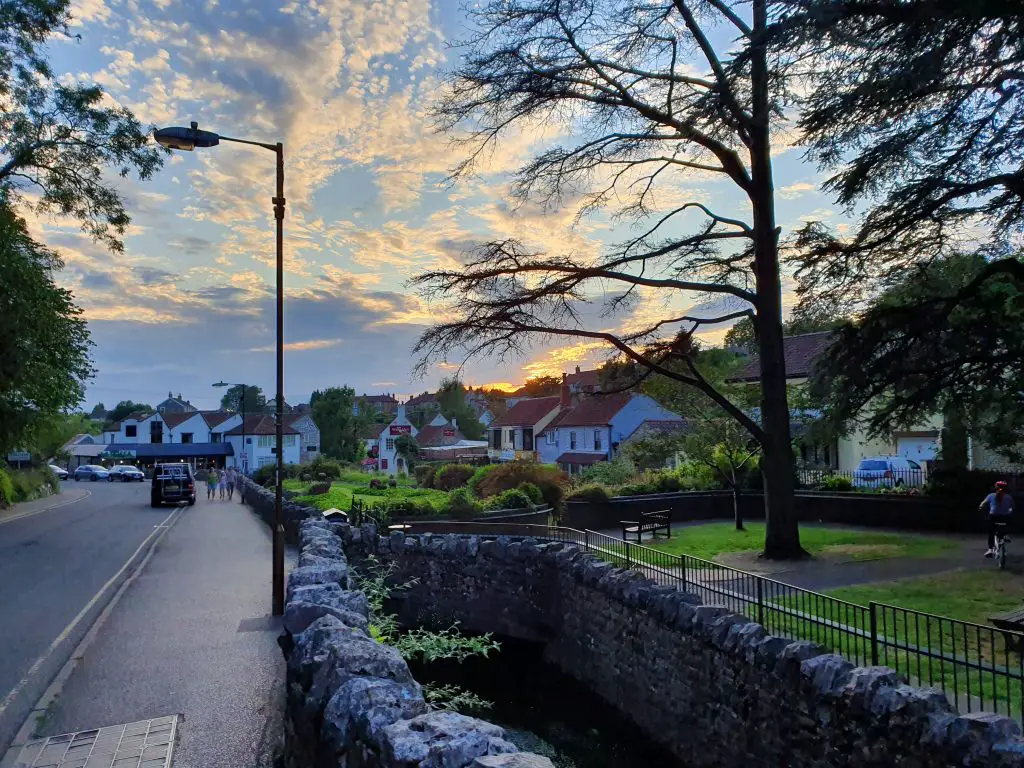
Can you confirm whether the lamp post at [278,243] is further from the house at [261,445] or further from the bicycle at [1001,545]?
the house at [261,445]

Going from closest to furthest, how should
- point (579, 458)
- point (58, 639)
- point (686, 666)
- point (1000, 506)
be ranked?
point (58, 639)
point (686, 666)
point (1000, 506)
point (579, 458)

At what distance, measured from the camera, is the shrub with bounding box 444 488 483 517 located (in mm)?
21047

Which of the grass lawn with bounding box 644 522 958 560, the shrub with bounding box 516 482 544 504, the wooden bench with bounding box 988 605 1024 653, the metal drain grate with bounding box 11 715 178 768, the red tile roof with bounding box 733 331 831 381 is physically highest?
the red tile roof with bounding box 733 331 831 381

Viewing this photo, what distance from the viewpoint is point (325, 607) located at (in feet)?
22.4

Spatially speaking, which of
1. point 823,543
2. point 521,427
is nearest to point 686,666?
point 823,543

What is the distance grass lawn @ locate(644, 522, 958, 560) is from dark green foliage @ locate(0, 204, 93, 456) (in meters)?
19.1

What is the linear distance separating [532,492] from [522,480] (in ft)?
5.75

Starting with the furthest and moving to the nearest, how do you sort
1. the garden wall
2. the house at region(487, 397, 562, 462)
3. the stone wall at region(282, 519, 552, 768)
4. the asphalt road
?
the house at region(487, 397, 562, 462)
the garden wall
the asphalt road
the stone wall at region(282, 519, 552, 768)

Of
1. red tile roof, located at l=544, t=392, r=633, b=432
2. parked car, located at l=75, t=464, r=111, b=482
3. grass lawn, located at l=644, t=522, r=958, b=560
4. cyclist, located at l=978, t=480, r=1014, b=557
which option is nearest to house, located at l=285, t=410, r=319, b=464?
parked car, located at l=75, t=464, r=111, b=482

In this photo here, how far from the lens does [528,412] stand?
212 feet

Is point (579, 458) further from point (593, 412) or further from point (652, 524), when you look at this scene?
point (652, 524)

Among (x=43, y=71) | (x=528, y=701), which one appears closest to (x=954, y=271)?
(x=528, y=701)

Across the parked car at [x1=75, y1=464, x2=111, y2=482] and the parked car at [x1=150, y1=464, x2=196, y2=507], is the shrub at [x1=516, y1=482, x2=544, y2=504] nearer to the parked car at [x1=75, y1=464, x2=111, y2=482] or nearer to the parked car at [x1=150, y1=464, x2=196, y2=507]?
the parked car at [x1=150, y1=464, x2=196, y2=507]

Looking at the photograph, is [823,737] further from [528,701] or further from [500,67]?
[500,67]
